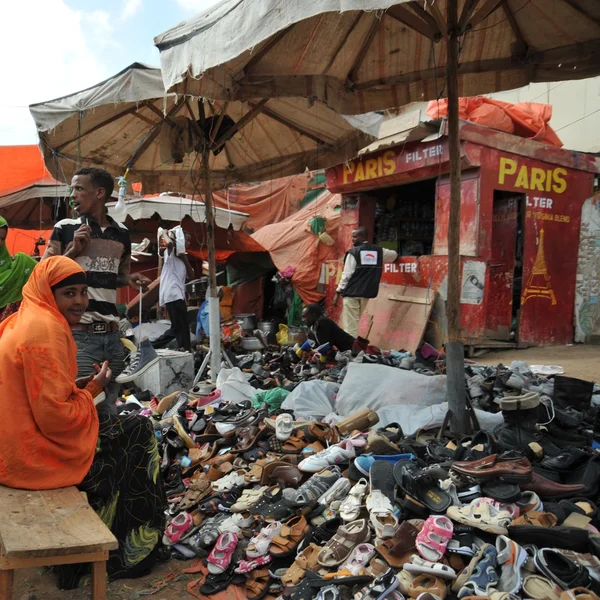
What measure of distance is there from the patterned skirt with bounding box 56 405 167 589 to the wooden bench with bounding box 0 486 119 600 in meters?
0.52

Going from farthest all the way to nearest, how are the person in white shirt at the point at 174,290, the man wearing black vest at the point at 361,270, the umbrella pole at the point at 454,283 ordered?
the man wearing black vest at the point at 361,270 < the person in white shirt at the point at 174,290 < the umbrella pole at the point at 454,283

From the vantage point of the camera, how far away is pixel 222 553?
2924 millimetres

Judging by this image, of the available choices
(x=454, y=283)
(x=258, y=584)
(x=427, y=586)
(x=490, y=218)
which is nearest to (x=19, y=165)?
(x=490, y=218)

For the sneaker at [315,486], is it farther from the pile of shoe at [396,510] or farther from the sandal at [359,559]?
the sandal at [359,559]

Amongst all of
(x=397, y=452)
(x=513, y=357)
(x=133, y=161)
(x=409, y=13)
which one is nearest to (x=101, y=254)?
(x=397, y=452)

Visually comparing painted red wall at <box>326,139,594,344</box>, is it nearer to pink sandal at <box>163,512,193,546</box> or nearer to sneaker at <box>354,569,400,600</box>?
pink sandal at <box>163,512,193,546</box>

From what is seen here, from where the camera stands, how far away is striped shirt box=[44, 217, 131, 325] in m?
3.64

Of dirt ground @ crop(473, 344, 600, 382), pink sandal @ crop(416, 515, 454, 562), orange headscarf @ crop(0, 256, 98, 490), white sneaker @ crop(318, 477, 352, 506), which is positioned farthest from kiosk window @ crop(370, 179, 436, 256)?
orange headscarf @ crop(0, 256, 98, 490)

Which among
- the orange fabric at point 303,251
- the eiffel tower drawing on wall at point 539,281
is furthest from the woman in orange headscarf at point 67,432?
the orange fabric at point 303,251

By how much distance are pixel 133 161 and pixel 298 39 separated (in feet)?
13.0

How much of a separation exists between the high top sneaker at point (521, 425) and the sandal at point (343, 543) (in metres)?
1.12

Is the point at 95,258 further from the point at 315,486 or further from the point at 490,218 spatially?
the point at 490,218

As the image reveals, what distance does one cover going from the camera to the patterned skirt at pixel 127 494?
271cm

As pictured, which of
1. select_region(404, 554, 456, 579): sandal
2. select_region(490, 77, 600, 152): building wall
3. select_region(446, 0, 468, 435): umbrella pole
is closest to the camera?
select_region(404, 554, 456, 579): sandal
